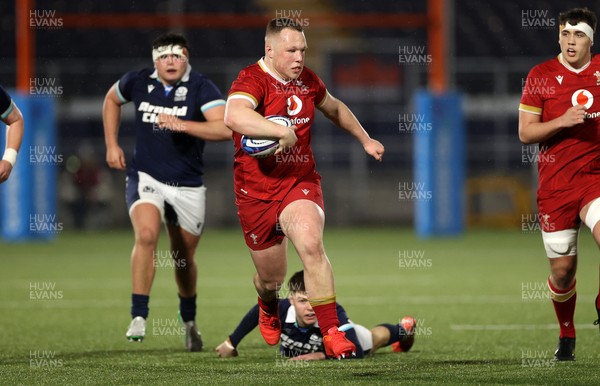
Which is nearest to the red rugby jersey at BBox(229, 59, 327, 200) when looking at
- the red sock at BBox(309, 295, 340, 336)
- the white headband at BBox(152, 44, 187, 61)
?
the red sock at BBox(309, 295, 340, 336)

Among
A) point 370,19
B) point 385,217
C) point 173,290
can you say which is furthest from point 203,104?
point 385,217

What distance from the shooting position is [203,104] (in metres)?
8.52

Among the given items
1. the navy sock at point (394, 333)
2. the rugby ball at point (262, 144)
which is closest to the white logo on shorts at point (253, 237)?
the rugby ball at point (262, 144)

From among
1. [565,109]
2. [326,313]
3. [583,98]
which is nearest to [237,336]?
[326,313]

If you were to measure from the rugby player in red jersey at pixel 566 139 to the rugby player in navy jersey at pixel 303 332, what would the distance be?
4.36ft

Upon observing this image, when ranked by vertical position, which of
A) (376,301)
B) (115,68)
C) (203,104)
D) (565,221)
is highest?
(115,68)

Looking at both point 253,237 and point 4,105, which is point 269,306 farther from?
point 4,105

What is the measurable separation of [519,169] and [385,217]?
131 inches

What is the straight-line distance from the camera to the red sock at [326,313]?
6559mm

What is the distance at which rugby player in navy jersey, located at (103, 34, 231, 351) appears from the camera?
8406mm

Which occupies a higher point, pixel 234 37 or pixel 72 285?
pixel 234 37

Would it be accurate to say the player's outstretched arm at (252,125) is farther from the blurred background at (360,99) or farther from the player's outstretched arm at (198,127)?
the blurred background at (360,99)

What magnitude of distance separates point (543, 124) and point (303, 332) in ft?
7.21

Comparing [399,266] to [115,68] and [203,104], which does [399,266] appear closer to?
[203,104]
